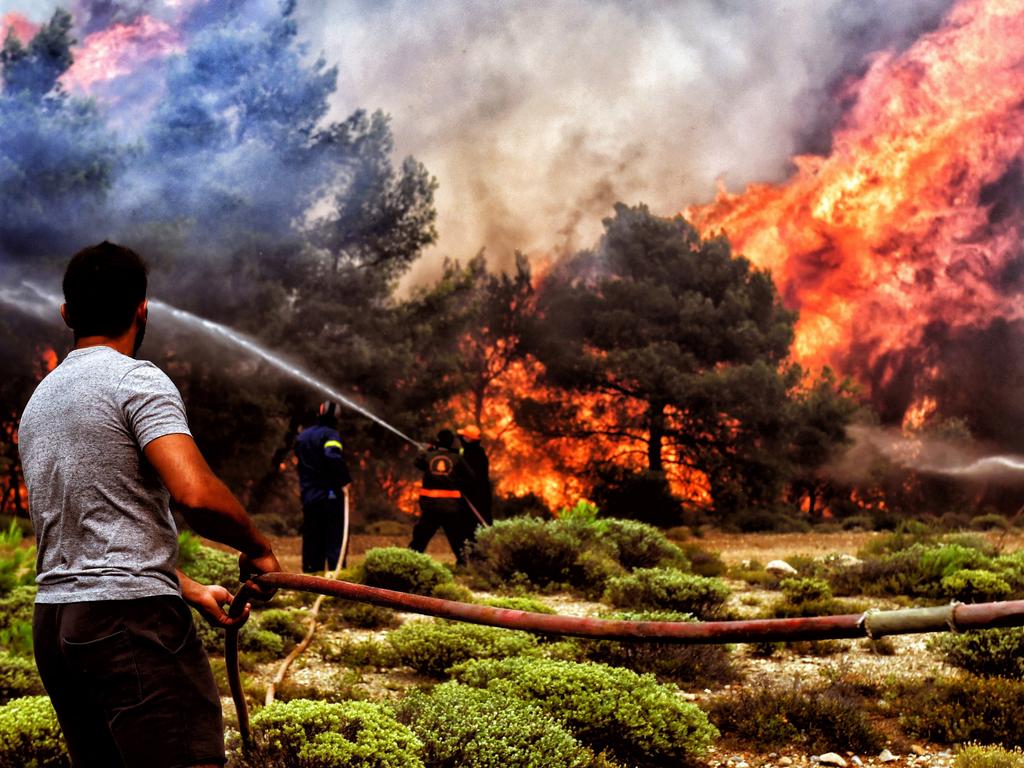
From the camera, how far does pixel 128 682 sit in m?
2.17

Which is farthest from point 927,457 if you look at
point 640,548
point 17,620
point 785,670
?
point 17,620

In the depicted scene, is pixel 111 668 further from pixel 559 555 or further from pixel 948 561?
pixel 948 561

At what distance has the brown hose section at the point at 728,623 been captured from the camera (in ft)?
5.30

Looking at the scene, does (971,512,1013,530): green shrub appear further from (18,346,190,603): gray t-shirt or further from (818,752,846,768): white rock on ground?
(18,346,190,603): gray t-shirt

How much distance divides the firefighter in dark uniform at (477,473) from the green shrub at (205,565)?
368 centimetres

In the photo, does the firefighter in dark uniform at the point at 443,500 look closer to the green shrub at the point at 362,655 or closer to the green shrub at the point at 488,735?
the green shrub at the point at 362,655

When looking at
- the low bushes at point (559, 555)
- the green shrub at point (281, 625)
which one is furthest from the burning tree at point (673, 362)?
the green shrub at point (281, 625)

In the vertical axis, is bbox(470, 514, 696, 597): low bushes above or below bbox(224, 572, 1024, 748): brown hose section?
below

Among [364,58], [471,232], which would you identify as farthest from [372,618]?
[364,58]

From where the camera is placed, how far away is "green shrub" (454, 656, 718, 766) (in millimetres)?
5113

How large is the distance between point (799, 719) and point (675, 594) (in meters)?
3.19

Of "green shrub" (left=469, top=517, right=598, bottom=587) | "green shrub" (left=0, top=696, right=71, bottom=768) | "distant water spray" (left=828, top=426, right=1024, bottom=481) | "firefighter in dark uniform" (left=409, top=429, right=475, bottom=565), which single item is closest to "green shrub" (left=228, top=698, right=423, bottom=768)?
"green shrub" (left=0, top=696, right=71, bottom=768)

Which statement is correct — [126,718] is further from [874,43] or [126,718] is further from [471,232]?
[874,43]

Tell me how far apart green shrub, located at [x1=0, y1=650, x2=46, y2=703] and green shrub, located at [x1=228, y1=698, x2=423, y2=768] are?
90.1 inches
